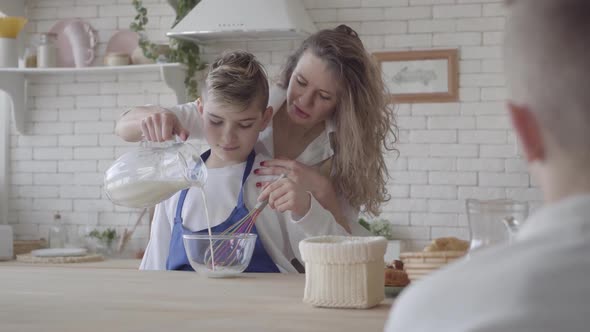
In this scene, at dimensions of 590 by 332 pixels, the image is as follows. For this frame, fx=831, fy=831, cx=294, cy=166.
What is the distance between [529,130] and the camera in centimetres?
81

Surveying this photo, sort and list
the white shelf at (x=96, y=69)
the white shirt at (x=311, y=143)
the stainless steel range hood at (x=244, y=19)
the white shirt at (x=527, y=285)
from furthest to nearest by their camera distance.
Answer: the white shelf at (x=96, y=69) → the stainless steel range hood at (x=244, y=19) → the white shirt at (x=311, y=143) → the white shirt at (x=527, y=285)

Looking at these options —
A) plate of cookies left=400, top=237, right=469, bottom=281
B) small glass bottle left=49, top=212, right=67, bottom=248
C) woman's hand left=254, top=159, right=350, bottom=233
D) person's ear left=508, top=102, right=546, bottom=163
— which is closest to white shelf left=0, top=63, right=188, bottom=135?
small glass bottle left=49, top=212, right=67, bottom=248

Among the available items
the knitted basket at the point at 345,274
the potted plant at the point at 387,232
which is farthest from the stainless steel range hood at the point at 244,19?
the knitted basket at the point at 345,274

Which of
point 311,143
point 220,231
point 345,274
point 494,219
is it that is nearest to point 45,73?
point 311,143

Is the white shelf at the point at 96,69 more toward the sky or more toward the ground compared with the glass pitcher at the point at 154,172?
more toward the sky

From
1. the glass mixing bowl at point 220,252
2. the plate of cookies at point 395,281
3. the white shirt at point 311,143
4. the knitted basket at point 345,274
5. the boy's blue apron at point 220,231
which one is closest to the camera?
the knitted basket at point 345,274

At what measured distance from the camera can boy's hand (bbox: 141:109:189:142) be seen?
93.4 inches

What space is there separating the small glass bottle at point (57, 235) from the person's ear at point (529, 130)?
4.65 metres

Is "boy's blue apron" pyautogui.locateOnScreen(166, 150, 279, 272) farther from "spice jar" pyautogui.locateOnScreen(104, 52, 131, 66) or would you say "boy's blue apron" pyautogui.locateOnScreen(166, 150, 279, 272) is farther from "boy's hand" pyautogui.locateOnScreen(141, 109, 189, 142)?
"spice jar" pyautogui.locateOnScreen(104, 52, 131, 66)

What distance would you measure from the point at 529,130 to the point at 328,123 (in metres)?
1.83

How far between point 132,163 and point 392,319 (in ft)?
4.73

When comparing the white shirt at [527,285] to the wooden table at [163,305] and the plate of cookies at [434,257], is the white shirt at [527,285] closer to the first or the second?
the wooden table at [163,305]

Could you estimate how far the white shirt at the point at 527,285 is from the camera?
0.73 m

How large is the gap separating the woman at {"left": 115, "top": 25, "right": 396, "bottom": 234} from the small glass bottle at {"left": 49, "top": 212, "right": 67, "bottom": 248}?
268 cm
